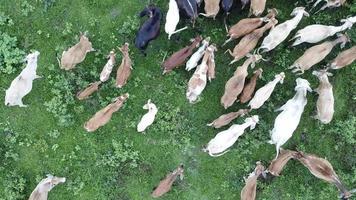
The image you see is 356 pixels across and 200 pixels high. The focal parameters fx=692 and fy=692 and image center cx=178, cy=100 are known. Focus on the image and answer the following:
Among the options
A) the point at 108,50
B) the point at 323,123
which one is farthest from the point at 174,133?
the point at 323,123

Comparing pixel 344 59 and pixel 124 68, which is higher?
pixel 124 68

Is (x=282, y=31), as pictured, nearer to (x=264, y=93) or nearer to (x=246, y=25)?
(x=246, y=25)

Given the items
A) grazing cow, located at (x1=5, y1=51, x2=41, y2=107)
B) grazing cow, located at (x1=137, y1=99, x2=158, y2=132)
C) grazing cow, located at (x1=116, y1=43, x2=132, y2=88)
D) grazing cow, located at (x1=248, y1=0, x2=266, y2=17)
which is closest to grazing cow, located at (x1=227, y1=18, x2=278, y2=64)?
grazing cow, located at (x1=248, y1=0, x2=266, y2=17)

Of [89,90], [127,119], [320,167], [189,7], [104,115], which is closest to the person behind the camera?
[189,7]

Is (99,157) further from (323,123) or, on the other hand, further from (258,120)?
(323,123)

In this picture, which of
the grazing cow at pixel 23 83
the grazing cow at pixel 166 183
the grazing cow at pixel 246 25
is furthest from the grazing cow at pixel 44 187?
the grazing cow at pixel 246 25

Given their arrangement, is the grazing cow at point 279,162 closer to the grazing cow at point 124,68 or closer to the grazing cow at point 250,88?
the grazing cow at point 250,88

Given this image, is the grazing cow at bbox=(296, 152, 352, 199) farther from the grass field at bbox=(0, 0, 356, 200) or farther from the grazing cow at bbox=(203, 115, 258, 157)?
the grazing cow at bbox=(203, 115, 258, 157)

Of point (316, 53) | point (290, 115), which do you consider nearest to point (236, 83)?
point (290, 115)
